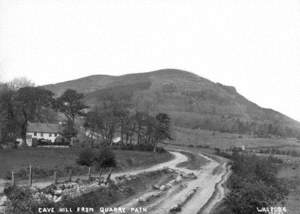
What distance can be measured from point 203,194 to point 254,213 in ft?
47.0

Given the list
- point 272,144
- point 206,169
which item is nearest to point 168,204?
point 206,169

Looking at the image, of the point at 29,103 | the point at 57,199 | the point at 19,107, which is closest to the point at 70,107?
the point at 29,103

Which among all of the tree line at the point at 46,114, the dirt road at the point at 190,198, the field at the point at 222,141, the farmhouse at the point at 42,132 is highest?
the tree line at the point at 46,114

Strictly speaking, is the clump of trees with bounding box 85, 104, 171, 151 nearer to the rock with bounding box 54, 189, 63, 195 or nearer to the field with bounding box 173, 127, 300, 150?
the field with bounding box 173, 127, 300, 150

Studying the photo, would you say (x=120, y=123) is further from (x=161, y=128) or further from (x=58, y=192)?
(x=58, y=192)

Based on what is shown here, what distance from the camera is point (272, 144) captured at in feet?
416

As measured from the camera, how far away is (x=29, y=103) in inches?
2662

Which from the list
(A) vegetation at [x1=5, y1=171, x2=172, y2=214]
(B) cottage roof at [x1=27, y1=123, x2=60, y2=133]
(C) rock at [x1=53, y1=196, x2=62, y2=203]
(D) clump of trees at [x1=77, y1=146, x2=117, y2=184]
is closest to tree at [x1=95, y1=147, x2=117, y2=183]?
(D) clump of trees at [x1=77, y1=146, x2=117, y2=184]

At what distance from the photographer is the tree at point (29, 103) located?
219ft

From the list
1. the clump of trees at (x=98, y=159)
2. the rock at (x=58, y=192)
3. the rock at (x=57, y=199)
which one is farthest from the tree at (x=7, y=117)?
the rock at (x=57, y=199)

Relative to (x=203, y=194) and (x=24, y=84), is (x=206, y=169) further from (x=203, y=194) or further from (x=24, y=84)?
(x=24, y=84)

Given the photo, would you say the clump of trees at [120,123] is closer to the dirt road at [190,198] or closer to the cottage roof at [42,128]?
the cottage roof at [42,128]

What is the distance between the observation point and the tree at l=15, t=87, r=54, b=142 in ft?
219

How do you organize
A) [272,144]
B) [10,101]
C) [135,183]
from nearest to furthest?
[135,183] → [10,101] → [272,144]
